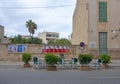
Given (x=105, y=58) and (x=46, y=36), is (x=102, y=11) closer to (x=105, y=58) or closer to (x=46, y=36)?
(x=105, y=58)

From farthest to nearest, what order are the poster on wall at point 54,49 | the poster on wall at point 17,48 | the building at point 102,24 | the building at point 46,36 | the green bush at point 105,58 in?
1. the building at point 46,36
2. the building at point 102,24
3. the poster on wall at point 54,49
4. the poster on wall at point 17,48
5. the green bush at point 105,58

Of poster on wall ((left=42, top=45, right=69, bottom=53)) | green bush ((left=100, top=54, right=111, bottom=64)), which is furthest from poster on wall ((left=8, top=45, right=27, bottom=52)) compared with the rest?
green bush ((left=100, top=54, right=111, bottom=64))

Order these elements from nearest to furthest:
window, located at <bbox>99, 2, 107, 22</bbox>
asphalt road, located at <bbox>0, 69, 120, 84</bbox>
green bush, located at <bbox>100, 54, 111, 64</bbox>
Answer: asphalt road, located at <bbox>0, 69, 120, 84</bbox>, green bush, located at <bbox>100, 54, 111, 64</bbox>, window, located at <bbox>99, 2, 107, 22</bbox>

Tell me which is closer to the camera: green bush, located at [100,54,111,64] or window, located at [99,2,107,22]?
green bush, located at [100,54,111,64]

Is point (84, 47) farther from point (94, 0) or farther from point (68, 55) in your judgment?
point (94, 0)

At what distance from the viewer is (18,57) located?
46.3 m

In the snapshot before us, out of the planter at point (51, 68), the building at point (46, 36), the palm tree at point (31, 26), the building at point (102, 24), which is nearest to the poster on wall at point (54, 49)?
the building at point (102, 24)

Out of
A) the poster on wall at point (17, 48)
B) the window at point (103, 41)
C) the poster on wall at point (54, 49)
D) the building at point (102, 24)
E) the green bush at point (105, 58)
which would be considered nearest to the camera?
the green bush at point (105, 58)

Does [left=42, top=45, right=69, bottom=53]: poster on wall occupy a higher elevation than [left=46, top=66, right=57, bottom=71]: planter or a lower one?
higher

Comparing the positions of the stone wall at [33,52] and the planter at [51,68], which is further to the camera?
the stone wall at [33,52]

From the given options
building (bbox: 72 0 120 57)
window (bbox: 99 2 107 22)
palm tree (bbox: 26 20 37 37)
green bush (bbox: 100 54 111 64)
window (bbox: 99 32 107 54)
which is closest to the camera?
green bush (bbox: 100 54 111 64)

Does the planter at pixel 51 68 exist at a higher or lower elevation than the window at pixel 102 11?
lower

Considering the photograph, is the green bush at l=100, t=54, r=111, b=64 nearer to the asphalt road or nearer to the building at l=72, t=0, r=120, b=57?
the asphalt road

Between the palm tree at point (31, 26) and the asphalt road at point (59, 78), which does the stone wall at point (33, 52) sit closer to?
the asphalt road at point (59, 78)
